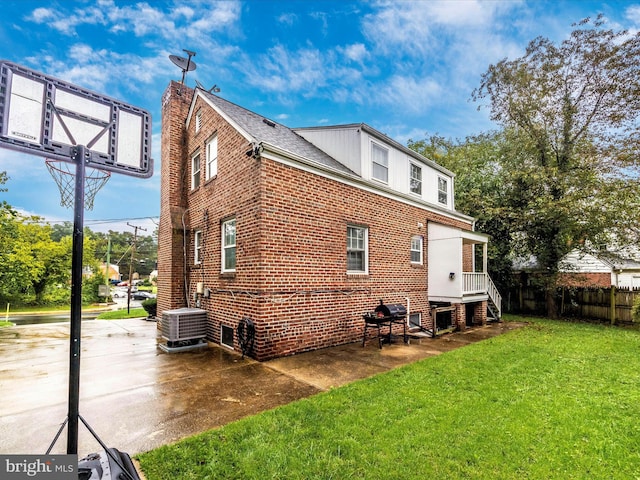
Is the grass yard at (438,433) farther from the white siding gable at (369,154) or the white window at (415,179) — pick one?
the white window at (415,179)

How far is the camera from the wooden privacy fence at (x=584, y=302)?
476 inches

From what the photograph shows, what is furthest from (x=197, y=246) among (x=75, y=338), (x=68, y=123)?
(x=75, y=338)

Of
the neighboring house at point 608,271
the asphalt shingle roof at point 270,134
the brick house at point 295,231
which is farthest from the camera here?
the neighboring house at point 608,271

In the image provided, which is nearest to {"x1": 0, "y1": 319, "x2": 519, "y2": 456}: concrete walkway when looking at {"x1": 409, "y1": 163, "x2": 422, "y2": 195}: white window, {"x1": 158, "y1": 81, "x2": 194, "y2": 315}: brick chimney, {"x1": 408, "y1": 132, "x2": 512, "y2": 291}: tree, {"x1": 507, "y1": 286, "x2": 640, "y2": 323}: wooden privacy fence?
{"x1": 158, "y1": 81, "x2": 194, "y2": 315}: brick chimney

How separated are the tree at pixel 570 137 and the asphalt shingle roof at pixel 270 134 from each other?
960 cm

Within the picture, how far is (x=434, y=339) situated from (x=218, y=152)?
8.24m

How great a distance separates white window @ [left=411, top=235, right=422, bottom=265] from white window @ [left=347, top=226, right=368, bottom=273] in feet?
8.89

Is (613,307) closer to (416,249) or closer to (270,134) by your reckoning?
(416,249)

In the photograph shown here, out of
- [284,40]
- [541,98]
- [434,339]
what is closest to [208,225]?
[434,339]

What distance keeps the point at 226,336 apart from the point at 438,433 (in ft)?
19.0

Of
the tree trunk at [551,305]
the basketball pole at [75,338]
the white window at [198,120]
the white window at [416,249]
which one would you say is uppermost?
the white window at [198,120]

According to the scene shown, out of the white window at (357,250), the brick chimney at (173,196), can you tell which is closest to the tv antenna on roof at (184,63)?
the brick chimney at (173,196)

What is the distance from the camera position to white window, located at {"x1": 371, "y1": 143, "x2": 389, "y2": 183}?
1022cm

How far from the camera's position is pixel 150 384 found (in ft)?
16.4
